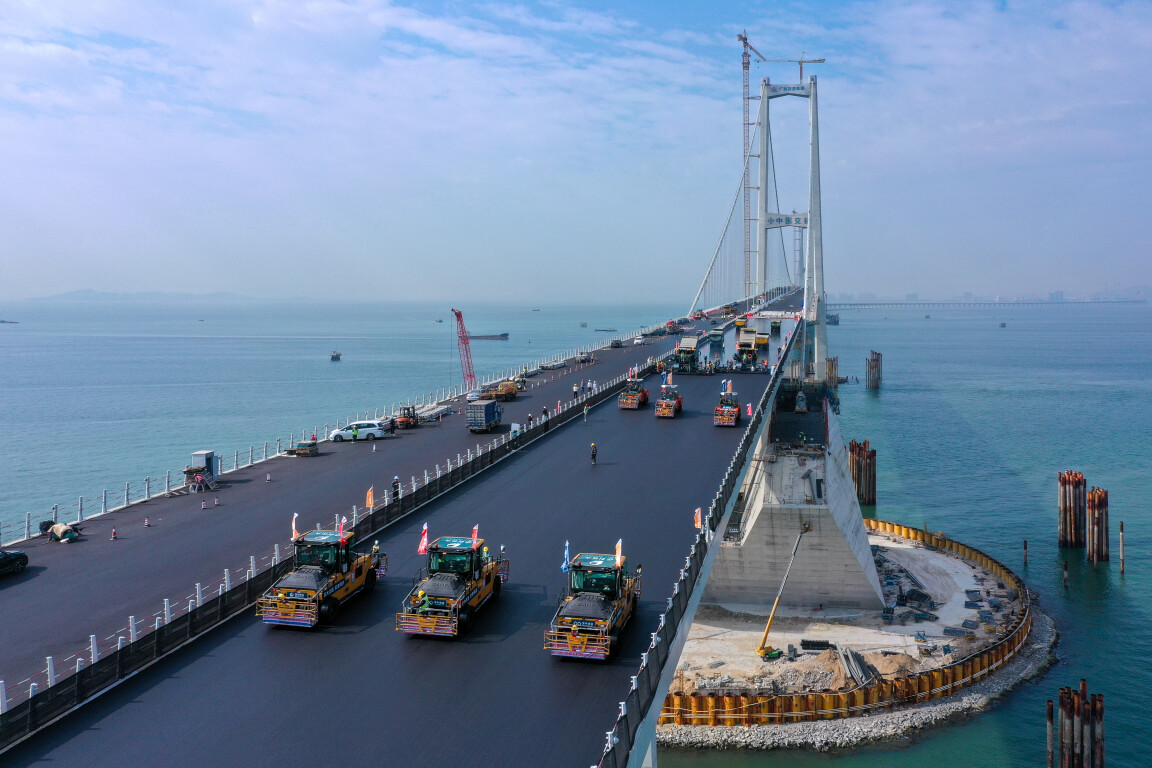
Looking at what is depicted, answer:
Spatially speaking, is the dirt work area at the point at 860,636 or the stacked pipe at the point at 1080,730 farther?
the dirt work area at the point at 860,636

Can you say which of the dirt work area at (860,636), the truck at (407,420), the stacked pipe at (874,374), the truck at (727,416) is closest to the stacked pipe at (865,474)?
the dirt work area at (860,636)

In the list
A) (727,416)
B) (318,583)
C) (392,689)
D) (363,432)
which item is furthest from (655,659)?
(363,432)

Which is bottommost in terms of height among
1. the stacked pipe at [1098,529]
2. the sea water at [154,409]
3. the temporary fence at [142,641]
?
the stacked pipe at [1098,529]

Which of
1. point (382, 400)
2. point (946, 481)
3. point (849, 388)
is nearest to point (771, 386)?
point (946, 481)

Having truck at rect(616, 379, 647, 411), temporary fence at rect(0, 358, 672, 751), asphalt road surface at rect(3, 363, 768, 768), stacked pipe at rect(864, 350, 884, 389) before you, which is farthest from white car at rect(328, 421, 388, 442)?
stacked pipe at rect(864, 350, 884, 389)

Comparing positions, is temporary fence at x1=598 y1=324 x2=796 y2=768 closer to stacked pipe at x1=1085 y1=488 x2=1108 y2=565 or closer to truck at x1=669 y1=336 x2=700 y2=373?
stacked pipe at x1=1085 y1=488 x2=1108 y2=565

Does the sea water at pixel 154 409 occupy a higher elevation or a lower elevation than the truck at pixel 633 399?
lower

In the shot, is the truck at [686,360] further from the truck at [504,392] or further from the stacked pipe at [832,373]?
the stacked pipe at [832,373]

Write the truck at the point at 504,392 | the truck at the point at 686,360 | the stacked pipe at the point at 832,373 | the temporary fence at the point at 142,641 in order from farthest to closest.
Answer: the stacked pipe at the point at 832,373, the truck at the point at 686,360, the truck at the point at 504,392, the temporary fence at the point at 142,641
